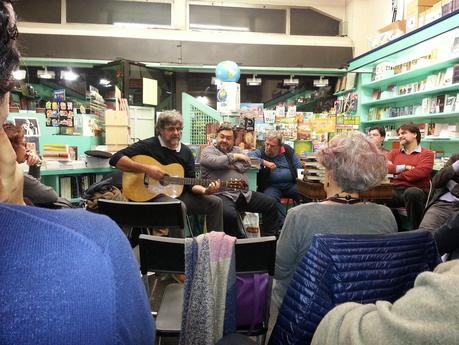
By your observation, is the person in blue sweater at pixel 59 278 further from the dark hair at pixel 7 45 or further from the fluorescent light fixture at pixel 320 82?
the fluorescent light fixture at pixel 320 82

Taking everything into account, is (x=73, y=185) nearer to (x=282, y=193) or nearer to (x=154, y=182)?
(x=154, y=182)

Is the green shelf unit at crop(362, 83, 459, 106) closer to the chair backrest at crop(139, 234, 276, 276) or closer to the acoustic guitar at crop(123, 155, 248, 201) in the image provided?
the acoustic guitar at crop(123, 155, 248, 201)

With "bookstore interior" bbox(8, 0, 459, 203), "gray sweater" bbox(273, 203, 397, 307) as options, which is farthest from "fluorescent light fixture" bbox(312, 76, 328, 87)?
"gray sweater" bbox(273, 203, 397, 307)

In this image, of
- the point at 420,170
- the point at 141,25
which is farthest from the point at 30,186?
the point at 141,25

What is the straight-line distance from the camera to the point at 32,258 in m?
0.41

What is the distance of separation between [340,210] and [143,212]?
1.42 m

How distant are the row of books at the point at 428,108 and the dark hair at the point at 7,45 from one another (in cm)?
472

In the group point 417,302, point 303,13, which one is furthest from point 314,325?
point 303,13

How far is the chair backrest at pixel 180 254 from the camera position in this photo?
1.45 metres

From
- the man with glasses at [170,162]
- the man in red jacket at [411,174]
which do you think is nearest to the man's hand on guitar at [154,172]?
the man with glasses at [170,162]

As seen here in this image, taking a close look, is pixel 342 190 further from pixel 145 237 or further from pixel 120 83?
pixel 120 83

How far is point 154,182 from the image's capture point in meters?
3.46

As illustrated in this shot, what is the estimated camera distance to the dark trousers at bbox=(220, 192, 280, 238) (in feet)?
11.9

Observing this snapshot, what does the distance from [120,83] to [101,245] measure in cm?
603
